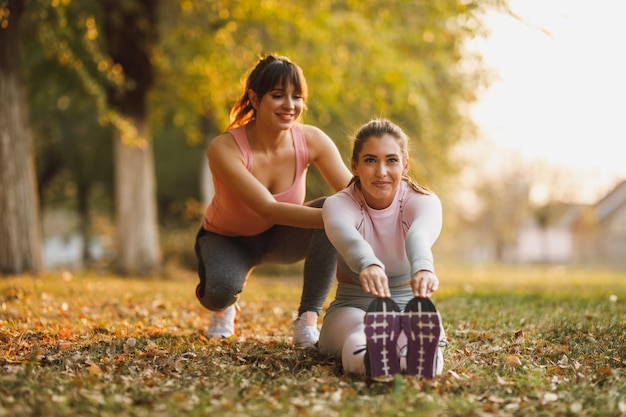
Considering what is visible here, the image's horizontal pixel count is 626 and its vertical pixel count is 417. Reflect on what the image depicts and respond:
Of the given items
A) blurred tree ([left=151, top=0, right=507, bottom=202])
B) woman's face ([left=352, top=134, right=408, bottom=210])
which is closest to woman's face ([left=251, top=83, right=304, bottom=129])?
woman's face ([left=352, top=134, right=408, bottom=210])

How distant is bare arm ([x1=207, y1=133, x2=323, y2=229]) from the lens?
463cm

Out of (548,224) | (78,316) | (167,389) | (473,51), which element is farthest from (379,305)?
(548,224)

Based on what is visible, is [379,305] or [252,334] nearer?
[379,305]

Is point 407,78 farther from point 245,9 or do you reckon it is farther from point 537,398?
point 537,398

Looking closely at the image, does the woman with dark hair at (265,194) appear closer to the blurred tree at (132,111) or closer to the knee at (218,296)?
the knee at (218,296)

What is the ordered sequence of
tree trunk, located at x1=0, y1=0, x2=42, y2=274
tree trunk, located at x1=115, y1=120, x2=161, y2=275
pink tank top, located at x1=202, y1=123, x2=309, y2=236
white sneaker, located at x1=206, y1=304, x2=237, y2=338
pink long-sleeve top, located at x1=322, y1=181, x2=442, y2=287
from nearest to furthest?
1. pink long-sleeve top, located at x1=322, y1=181, x2=442, y2=287
2. pink tank top, located at x1=202, y1=123, x2=309, y2=236
3. white sneaker, located at x1=206, y1=304, x2=237, y2=338
4. tree trunk, located at x1=0, y1=0, x2=42, y2=274
5. tree trunk, located at x1=115, y1=120, x2=161, y2=275

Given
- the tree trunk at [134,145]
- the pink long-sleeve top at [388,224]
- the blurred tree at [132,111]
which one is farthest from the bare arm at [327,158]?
the tree trunk at [134,145]

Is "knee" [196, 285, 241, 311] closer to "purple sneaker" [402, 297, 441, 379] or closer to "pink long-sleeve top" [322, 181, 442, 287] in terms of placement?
"pink long-sleeve top" [322, 181, 442, 287]

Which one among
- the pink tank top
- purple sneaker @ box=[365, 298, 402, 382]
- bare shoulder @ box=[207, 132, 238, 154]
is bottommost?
purple sneaker @ box=[365, 298, 402, 382]

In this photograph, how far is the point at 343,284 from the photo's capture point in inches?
179

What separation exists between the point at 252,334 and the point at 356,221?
73.7 inches

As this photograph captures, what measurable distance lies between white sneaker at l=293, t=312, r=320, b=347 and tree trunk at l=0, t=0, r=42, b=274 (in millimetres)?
6167

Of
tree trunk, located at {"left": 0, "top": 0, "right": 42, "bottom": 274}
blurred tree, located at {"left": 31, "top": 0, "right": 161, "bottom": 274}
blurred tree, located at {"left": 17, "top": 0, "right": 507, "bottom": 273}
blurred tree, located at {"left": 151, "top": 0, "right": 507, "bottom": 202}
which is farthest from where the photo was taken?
blurred tree, located at {"left": 151, "top": 0, "right": 507, "bottom": 202}

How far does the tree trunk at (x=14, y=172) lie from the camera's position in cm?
969
